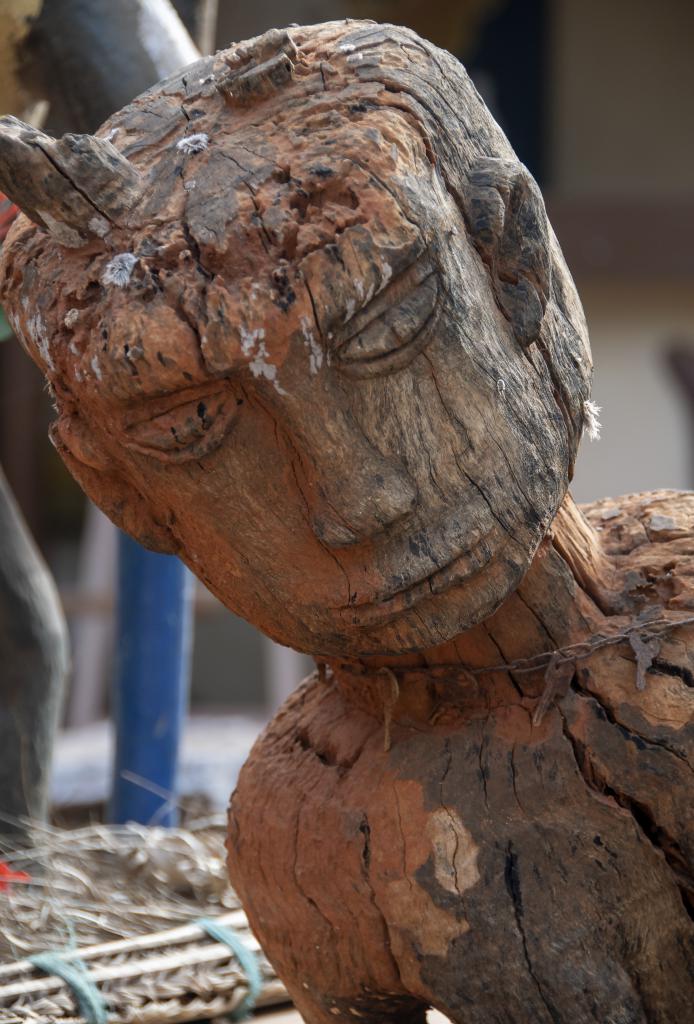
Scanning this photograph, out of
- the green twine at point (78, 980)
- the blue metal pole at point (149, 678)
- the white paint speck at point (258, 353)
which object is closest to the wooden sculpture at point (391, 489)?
the white paint speck at point (258, 353)

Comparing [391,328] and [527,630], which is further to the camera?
[527,630]

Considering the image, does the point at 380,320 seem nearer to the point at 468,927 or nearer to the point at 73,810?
the point at 468,927

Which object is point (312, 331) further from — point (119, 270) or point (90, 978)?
point (90, 978)

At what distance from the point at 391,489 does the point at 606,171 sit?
3.72 meters

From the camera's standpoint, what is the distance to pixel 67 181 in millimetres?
967

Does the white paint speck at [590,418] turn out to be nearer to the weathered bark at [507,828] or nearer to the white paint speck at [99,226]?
the weathered bark at [507,828]

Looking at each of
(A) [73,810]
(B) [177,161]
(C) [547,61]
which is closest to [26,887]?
(A) [73,810]

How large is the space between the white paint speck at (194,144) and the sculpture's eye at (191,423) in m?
0.19

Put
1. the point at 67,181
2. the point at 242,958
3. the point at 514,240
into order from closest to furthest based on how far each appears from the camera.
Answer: the point at 67,181, the point at 514,240, the point at 242,958

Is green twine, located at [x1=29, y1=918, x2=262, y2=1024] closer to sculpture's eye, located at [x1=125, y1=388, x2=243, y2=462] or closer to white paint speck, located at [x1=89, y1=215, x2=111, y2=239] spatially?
sculpture's eye, located at [x1=125, y1=388, x2=243, y2=462]

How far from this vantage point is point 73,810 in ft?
9.30

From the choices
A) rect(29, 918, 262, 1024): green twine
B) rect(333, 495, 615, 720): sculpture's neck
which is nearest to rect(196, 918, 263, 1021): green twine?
rect(29, 918, 262, 1024): green twine

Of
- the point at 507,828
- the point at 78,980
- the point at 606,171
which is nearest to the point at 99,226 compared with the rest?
the point at 507,828

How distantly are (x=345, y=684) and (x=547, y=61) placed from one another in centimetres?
365
